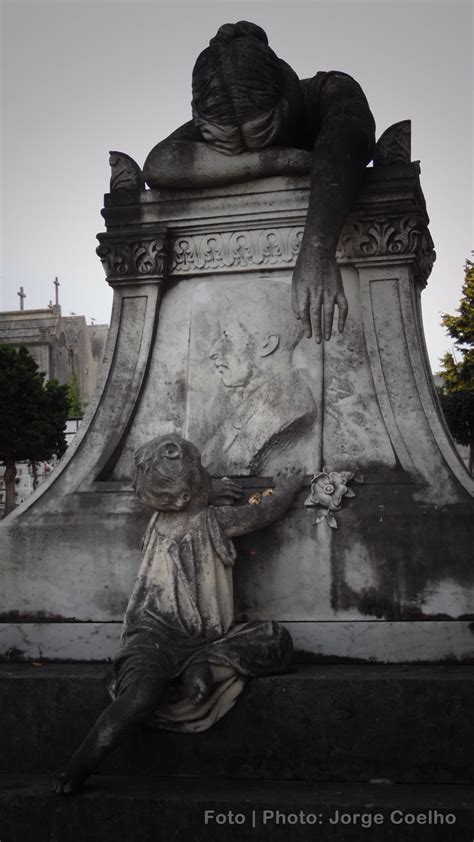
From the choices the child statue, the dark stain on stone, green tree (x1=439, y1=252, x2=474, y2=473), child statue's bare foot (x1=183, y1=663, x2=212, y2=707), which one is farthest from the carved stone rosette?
green tree (x1=439, y1=252, x2=474, y2=473)

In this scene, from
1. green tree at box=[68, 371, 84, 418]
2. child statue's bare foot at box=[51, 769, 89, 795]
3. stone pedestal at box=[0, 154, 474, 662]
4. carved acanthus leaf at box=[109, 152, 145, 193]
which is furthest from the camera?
green tree at box=[68, 371, 84, 418]

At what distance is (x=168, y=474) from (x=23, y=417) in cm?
2875

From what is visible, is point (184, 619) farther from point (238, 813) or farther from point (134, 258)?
point (134, 258)

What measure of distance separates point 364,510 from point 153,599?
999mm

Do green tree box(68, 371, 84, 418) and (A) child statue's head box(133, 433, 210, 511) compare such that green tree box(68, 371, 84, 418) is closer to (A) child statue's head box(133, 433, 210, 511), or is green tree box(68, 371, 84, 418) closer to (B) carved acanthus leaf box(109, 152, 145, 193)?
(B) carved acanthus leaf box(109, 152, 145, 193)

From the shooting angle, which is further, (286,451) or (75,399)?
(75,399)

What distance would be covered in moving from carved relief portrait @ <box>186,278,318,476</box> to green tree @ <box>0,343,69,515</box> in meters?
26.9

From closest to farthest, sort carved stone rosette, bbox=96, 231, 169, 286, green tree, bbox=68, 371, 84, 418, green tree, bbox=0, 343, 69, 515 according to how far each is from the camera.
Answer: carved stone rosette, bbox=96, 231, 169, 286 < green tree, bbox=0, 343, 69, 515 < green tree, bbox=68, 371, 84, 418

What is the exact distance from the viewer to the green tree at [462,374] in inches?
938

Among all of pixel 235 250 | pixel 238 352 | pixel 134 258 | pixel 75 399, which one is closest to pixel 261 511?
pixel 238 352

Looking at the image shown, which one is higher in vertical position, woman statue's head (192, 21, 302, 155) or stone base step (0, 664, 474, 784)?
woman statue's head (192, 21, 302, 155)

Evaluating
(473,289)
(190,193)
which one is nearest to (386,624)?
(190,193)

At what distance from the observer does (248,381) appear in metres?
4.54

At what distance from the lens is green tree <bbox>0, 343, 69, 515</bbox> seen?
103 feet
